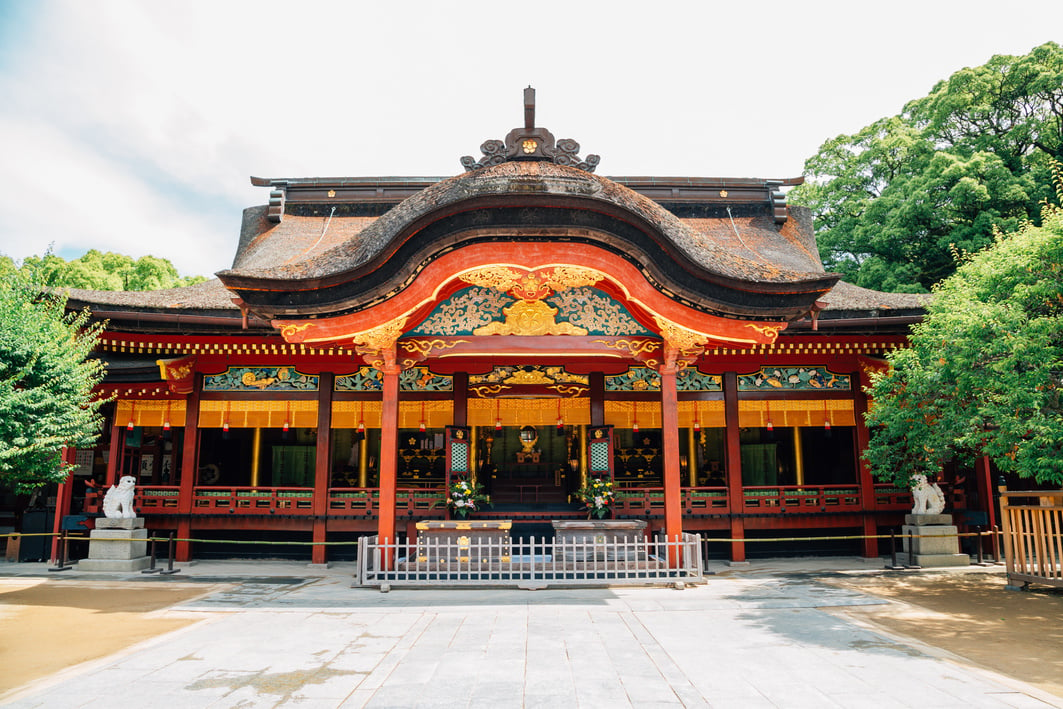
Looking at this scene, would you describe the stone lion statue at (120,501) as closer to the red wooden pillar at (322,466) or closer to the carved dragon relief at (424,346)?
the red wooden pillar at (322,466)

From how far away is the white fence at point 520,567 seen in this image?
32.4 ft

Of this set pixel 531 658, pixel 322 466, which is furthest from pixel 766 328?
pixel 322 466

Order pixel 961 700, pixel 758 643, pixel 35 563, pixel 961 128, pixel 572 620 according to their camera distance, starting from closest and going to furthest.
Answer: pixel 961 700 → pixel 758 643 → pixel 572 620 → pixel 35 563 → pixel 961 128

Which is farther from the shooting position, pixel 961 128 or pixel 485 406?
pixel 961 128

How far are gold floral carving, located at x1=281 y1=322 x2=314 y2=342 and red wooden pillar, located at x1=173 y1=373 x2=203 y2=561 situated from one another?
4.52 m

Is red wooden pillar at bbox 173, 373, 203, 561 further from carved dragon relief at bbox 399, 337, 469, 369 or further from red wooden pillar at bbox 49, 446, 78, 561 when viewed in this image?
carved dragon relief at bbox 399, 337, 469, 369

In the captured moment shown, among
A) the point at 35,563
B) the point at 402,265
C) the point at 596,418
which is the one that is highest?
the point at 402,265

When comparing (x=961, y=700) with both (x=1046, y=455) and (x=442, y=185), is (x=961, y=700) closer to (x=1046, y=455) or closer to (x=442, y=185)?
(x=1046, y=455)

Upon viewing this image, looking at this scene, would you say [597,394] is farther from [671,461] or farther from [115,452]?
[115,452]

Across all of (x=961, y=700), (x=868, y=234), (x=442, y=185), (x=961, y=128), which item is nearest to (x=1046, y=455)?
(x=961, y=700)

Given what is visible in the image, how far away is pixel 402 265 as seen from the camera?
32.9 feet

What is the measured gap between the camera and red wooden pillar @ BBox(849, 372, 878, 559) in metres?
13.4

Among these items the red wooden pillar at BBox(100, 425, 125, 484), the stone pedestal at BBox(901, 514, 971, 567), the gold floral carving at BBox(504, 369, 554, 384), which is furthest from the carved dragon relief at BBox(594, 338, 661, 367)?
the red wooden pillar at BBox(100, 425, 125, 484)

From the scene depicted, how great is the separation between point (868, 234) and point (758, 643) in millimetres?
26031
